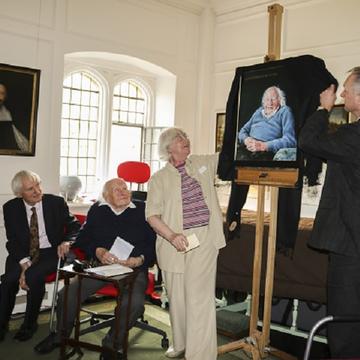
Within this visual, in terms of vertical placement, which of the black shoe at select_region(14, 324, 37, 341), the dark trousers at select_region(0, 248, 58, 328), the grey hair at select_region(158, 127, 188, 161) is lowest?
the black shoe at select_region(14, 324, 37, 341)

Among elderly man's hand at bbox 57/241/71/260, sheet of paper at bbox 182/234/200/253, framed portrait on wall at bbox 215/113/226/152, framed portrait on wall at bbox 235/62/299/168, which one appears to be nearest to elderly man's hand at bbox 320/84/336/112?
framed portrait on wall at bbox 235/62/299/168

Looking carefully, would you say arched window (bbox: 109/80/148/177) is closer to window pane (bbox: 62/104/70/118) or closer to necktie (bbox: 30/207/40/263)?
window pane (bbox: 62/104/70/118)

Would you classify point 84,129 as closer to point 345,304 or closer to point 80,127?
point 80,127

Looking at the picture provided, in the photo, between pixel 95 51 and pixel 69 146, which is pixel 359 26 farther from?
pixel 69 146

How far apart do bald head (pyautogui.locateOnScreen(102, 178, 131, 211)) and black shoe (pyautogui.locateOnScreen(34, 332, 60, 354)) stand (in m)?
1.01

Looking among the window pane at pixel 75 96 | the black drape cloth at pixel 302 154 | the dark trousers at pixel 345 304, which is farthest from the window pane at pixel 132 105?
the dark trousers at pixel 345 304

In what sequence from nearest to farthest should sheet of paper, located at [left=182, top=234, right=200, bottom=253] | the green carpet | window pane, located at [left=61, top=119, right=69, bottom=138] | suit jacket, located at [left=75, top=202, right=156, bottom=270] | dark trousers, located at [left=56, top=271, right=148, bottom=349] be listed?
sheet of paper, located at [left=182, top=234, right=200, bottom=253] → dark trousers, located at [left=56, top=271, right=148, bottom=349] → the green carpet → suit jacket, located at [left=75, top=202, right=156, bottom=270] → window pane, located at [left=61, top=119, right=69, bottom=138]

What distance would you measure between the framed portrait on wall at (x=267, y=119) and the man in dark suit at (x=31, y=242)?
5.29 feet

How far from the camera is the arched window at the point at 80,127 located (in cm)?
534

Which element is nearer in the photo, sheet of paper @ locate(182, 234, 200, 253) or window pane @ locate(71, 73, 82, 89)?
sheet of paper @ locate(182, 234, 200, 253)

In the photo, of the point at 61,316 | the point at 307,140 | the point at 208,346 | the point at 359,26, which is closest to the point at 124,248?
the point at 61,316

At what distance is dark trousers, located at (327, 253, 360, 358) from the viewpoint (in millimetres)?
A: 2246

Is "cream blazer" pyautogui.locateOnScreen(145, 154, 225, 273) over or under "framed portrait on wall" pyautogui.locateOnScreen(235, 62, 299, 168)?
under

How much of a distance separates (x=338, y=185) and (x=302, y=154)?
1.63ft
